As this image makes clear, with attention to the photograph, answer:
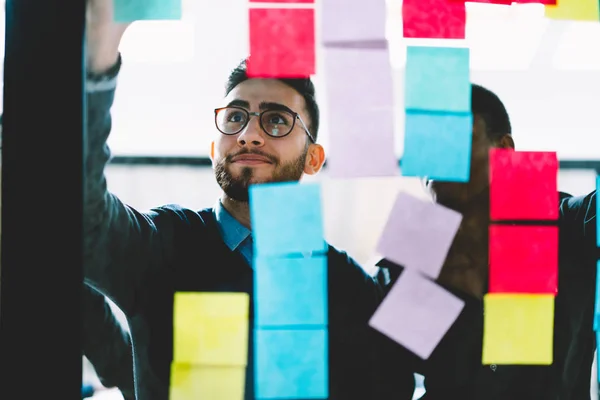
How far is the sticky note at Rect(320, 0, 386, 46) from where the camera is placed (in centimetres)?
80

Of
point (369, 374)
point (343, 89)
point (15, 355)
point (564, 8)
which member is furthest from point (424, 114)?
point (15, 355)

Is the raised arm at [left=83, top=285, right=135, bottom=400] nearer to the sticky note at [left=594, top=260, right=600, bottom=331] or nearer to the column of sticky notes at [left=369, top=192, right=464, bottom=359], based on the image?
the column of sticky notes at [left=369, top=192, right=464, bottom=359]

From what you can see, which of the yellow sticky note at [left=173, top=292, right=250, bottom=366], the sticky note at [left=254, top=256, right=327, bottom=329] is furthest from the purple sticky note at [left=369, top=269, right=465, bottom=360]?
the yellow sticky note at [left=173, top=292, right=250, bottom=366]

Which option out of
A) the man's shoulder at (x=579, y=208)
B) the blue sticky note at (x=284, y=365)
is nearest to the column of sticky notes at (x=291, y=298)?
the blue sticky note at (x=284, y=365)

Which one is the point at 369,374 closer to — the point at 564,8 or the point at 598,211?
the point at 598,211

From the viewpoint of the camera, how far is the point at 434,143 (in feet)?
2.65

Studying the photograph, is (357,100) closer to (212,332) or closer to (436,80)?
(436,80)

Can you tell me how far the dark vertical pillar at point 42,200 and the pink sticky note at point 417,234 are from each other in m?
0.43

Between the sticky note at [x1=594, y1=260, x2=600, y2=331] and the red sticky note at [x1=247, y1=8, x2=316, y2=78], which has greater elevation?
the red sticky note at [x1=247, y1=8, x2=316, y2=78]

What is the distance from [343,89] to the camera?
0.80 meters

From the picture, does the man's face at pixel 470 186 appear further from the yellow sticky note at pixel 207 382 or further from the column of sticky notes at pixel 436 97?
the yellow sticky note at pixel 207 382

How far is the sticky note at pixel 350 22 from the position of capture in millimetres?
805

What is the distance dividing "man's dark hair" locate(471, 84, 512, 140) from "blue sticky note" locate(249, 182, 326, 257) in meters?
0.28

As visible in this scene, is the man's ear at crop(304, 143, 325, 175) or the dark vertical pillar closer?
the dark vertical pillar
